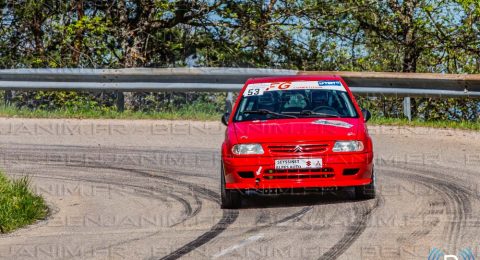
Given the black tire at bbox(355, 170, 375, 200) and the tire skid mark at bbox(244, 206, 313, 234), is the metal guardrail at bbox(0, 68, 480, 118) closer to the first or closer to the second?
the black tire at bbox(355, 170, 375, 200)

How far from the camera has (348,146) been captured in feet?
32.2

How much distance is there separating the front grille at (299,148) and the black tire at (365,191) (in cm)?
61

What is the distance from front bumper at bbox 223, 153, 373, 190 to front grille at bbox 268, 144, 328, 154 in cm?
A: 9

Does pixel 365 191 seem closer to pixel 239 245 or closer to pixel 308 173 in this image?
pixel 308 173

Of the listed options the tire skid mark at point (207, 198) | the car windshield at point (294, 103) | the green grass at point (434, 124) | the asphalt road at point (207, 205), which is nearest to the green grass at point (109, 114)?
the asphalt road at point (207, 205)

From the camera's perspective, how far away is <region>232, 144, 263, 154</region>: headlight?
981 centimetres

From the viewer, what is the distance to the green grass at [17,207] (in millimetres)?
9161

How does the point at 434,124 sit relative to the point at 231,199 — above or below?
above

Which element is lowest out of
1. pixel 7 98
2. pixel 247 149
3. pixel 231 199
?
pixel 231 199

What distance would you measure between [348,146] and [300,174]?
59 cm

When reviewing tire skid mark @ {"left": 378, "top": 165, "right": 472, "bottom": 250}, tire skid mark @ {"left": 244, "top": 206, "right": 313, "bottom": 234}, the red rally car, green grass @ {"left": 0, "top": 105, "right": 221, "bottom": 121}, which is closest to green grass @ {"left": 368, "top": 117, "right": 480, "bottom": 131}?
green grass @ {"left": 0, "top": 105, "right": 221, "bottom": 121}

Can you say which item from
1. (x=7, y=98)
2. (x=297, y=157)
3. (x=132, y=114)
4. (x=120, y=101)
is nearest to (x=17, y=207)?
(x=297, y=157)

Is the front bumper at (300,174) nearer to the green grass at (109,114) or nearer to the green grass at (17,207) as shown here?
the green grass at (17,207)

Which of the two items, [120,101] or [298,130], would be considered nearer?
[298,130]
